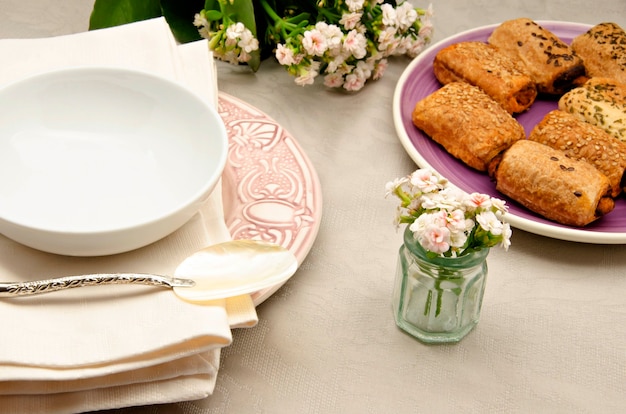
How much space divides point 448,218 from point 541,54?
2.27 feet

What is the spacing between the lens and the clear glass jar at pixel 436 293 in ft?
2.55

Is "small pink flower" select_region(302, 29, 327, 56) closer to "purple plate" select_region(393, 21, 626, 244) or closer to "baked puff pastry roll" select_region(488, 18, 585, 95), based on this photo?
"purple plate" select_region(393, 21, 626, 244)

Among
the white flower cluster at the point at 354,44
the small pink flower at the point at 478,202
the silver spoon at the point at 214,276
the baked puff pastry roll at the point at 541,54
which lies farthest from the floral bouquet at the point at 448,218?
the baked puff pastry roll at the point at 541,54

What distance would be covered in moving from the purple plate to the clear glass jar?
0.18m

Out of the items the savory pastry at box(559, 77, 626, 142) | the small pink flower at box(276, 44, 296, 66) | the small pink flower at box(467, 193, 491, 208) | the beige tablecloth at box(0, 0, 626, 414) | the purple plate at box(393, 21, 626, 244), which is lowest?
the beige tablecloth at box(0, 0, 626, 414)

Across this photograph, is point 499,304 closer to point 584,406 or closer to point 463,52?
point 584,406

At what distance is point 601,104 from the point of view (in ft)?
3.80

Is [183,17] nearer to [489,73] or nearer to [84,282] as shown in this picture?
[489,73]

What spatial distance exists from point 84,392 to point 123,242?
0.16 metres

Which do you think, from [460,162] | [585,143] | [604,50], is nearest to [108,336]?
[460,162]

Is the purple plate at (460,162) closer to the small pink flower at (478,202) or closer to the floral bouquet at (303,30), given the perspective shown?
the floral bouquet at (303,30)

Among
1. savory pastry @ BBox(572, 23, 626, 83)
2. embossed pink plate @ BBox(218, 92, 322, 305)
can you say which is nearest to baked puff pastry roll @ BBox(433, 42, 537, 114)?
savory pastry @ BBox(572, 23, 626, 83)

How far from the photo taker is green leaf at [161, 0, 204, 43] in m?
1.32

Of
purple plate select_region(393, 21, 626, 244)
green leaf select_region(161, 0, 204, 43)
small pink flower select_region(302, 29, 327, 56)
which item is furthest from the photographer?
green leaf select_region(161, 0, 204, 43)
